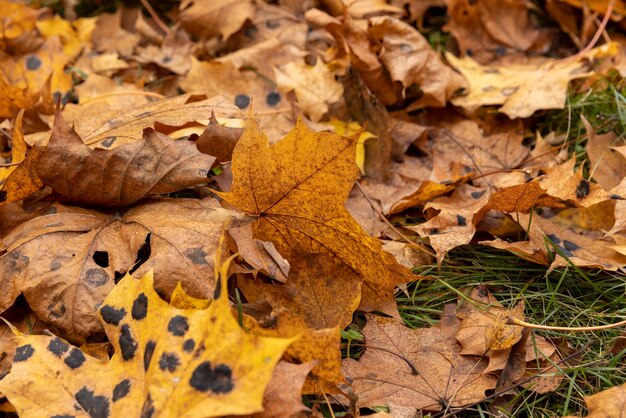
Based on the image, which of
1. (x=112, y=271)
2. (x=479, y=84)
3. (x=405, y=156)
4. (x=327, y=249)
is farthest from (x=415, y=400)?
(x=479, y=84)

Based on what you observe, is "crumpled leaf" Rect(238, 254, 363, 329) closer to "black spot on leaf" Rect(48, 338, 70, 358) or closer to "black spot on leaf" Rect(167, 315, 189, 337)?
"black spot on leaf" Rect(167, 315, 189, 337)

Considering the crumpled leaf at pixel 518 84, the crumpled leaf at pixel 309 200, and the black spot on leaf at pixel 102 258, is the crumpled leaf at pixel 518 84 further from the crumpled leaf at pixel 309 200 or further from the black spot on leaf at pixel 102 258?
the black spot on leaf at pixel 102 258

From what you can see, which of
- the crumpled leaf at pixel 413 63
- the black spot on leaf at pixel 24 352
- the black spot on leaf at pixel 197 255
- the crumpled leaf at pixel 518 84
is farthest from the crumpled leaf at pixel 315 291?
the crumpled leaf at pixel 518 84

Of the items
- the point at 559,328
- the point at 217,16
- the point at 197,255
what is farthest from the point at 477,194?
the point at 217,16

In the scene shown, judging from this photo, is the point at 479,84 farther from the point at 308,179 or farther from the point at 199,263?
the point at 199,263

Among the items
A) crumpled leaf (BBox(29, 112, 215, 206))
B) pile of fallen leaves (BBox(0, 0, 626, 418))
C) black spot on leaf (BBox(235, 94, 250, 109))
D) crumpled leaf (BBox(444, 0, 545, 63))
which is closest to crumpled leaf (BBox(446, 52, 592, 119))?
pile of fallen leaves (BBox(0, 0, 626, 418))
